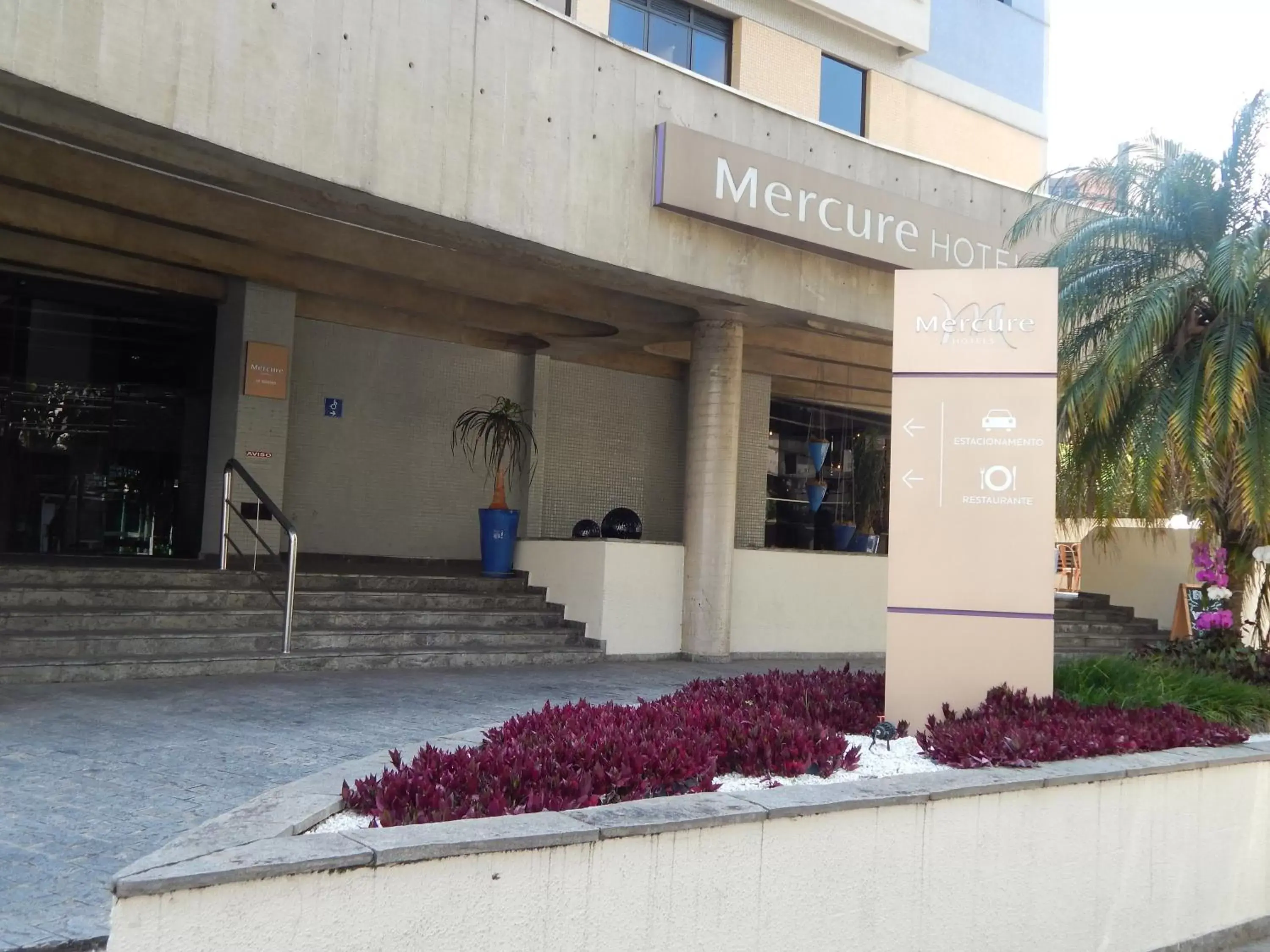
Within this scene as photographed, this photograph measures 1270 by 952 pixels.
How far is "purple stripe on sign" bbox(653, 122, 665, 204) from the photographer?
388 inches

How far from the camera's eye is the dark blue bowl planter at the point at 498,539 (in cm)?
1211

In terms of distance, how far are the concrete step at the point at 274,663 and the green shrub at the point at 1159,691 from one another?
4839 millimetres

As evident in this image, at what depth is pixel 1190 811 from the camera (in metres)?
5.16

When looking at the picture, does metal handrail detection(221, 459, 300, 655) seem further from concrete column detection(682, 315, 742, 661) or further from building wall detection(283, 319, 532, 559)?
concrete column detection(682, 315, 742, 661)

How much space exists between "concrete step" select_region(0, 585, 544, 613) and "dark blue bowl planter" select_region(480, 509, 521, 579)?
1.51ft

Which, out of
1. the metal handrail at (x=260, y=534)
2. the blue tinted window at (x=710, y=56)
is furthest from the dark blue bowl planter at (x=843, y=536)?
the metal handrail at (x=260, y=534)

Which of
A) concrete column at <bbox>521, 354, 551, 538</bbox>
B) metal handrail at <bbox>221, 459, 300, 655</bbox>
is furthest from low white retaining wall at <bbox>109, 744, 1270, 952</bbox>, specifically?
concrete column at <bbox>521, 354, 551, 538</bbox>

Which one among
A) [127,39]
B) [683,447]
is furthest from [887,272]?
[127,39]

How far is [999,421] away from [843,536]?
11348 millimetres

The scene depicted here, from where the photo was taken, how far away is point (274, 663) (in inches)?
348

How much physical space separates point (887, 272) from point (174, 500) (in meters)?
7.63

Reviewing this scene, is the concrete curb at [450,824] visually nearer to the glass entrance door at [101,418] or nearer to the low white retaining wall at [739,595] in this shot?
the low white retaining wall at [739,595]

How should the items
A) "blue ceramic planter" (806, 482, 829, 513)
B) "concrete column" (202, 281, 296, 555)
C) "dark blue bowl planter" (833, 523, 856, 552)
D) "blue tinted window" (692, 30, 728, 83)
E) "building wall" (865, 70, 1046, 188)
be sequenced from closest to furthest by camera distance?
1. "concrete column" (202, 281, 296, 555)
2. "blue tinted window" (692, 30, 728, 83)
3. "building wall" (865, 70, 1046, 188)
4. "dark blue bowl planter" (833, 523, 856, 552)
5. "blue ceramic planter" (806, 482, 829, 513)

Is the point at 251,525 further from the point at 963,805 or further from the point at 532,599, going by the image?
the point at 963,805
